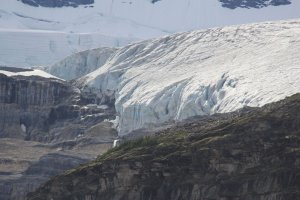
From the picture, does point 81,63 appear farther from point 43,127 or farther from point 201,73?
point 201,73

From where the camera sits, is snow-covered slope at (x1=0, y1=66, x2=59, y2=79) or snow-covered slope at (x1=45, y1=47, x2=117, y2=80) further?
snow-covered slope at (x1=45, y1=47, x2=117, y2=80)

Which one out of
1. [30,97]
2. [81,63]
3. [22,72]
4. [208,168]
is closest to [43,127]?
[30,97]

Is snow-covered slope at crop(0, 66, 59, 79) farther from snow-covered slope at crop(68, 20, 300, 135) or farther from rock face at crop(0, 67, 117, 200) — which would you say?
snow-covered slope at crop(68, 20, 300, 135)

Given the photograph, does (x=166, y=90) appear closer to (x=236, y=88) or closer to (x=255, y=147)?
(x=236, y=88)

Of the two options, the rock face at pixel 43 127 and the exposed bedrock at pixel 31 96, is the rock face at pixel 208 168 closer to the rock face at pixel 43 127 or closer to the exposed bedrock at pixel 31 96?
the rock face at pixel 43 127

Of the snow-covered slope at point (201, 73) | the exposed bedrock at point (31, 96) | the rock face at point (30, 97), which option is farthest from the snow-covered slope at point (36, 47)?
the snow-covered slope at point (201, 73)

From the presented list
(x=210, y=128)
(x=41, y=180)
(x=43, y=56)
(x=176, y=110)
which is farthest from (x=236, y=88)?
(x=43, y=56)

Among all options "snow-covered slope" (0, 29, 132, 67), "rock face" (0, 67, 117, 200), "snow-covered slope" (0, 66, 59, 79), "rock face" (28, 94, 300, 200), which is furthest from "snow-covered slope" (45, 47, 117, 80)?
"rock face" (28, 94, 300, 200)
